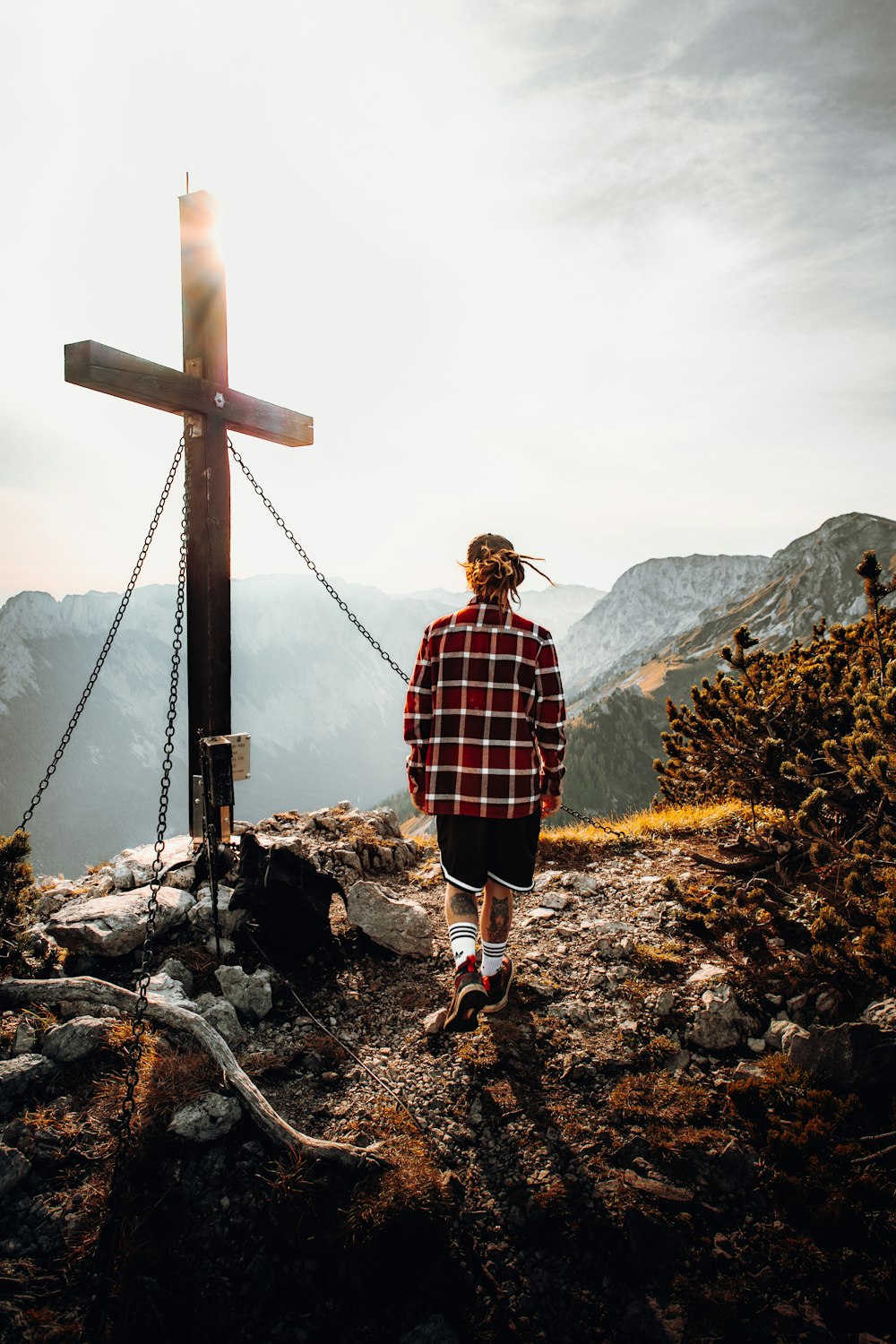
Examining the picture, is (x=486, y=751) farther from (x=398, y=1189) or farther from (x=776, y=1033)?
(x=776, y=1033)

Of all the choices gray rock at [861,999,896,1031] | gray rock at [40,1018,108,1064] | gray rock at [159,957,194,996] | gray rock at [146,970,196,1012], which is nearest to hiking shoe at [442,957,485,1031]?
gray rock at [146,970,196,1012]

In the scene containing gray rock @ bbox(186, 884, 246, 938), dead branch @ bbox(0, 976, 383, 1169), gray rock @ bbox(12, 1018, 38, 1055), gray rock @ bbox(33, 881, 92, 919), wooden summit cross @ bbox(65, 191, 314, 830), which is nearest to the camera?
dead branch @ bbox(0, 976, 383, 1169)

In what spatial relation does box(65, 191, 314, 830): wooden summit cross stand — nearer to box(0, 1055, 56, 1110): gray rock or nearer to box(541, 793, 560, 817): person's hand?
box(0, 1055, 56, 1110): gray rock

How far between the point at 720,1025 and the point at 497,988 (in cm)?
133

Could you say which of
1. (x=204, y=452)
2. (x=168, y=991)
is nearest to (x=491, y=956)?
(x=168, y=991)

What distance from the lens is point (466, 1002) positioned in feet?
13.0

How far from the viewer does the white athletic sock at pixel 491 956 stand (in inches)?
165

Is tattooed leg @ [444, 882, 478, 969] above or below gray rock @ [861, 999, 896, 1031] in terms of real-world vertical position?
above

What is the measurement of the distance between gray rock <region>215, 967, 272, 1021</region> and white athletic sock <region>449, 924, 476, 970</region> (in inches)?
54.1

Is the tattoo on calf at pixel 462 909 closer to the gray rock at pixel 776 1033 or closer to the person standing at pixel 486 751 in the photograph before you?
the person standing at pixel 486 751

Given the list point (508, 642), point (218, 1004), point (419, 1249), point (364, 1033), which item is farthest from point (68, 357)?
point (419, 1249)

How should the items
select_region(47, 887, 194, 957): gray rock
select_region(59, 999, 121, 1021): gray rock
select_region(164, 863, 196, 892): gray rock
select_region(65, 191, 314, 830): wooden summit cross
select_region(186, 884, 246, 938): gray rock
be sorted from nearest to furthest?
select_region(59, 999, 121, 1021): gray rock, select_region(47, 887, 194, 957): gray rock, select_region(186, 884, 246, 938): gray rock, select_region(164, 863, 196, 892): gray rock, select_region(65, 191, 314, 830): wooden summit cross

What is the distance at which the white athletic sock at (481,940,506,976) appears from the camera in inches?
165

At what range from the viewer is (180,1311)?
2449 millimetres
